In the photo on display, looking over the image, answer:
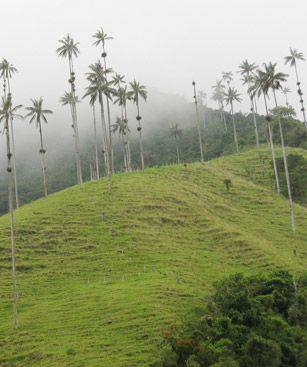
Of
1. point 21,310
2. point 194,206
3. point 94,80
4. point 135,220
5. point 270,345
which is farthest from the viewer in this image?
point 94,80

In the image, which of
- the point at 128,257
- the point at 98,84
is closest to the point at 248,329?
the point at 128,257

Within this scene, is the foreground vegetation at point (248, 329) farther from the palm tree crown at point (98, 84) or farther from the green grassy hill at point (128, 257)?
the palm tree crown at point (98, 84)

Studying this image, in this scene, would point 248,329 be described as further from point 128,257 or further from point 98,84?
point 98,84

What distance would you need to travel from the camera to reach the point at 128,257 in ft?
206

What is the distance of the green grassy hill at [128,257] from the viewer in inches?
1716

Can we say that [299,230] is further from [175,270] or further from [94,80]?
[94,80]

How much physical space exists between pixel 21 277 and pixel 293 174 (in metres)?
50.1

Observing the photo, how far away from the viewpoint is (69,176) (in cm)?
17312

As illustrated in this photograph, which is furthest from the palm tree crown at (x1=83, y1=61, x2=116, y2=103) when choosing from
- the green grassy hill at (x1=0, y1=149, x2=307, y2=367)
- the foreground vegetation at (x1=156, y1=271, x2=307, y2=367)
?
the foreground vegetation at (x1=156, y1=271, x2=307, y2=367)

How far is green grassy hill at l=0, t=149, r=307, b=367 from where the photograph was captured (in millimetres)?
43594

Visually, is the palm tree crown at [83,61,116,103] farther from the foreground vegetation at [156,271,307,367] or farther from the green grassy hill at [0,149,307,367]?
the foreground vegetation at [156,271,307,367]

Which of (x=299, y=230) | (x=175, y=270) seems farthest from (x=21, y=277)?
(x=299, y=230)

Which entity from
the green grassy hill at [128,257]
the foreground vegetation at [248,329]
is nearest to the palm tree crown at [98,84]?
the green grassy hill at [128,257]

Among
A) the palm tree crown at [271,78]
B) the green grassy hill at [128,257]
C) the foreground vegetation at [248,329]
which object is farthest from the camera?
the palm tree crown at [271,78]
